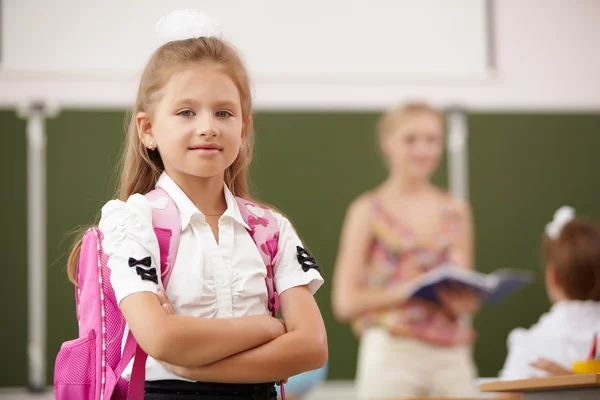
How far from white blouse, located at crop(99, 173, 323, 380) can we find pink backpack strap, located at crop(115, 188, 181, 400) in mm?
11

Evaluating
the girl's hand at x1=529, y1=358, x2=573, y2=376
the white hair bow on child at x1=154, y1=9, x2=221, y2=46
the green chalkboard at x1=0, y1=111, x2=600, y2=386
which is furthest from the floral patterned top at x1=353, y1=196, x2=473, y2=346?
the white hair bow on child at x1=154, y1=9, x2=221, y2=46

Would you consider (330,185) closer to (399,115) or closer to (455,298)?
(399,115)

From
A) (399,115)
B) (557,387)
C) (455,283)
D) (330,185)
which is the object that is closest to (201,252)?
(557,387)

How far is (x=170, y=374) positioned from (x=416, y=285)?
2908mm

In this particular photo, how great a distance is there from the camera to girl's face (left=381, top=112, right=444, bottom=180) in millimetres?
4891

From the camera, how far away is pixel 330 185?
5.33m

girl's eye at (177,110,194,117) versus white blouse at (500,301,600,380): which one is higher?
girl's eye at (177,110,194,117)

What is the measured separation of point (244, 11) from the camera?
5.31 metres

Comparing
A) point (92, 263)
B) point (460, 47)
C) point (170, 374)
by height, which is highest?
point (460, 47)

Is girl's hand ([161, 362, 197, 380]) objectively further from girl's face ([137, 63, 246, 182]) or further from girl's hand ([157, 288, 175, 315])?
girl's face ([137, 63, 246, 182])

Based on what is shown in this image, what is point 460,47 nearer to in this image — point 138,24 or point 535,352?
point 138,24

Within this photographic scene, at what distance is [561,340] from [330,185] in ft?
8.66

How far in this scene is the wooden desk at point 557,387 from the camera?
5.64 ft

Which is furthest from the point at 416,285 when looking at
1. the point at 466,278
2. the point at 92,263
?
the point at 92,263
